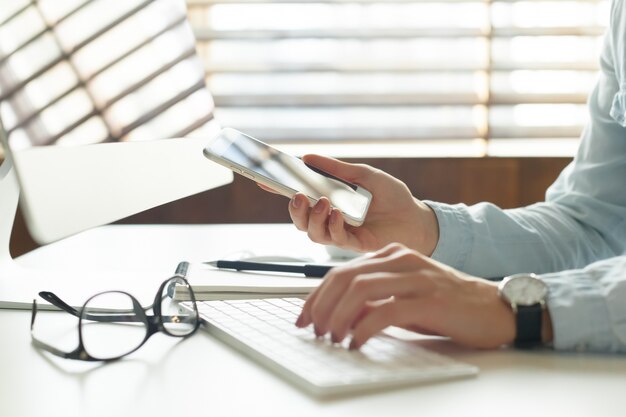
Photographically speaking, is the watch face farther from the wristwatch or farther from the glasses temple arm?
the glasses temple arm

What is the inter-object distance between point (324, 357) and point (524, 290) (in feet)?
0.60

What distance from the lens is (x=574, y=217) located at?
45.9 inches

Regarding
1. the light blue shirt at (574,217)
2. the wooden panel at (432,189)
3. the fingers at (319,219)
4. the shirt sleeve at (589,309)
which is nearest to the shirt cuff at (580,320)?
the shirt sleeve at (589,309)

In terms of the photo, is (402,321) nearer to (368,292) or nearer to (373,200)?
(368,292)

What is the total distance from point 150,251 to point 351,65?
0.81 m

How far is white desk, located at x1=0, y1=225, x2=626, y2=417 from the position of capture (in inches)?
20.4

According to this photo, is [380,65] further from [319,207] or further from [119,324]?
[119,324]

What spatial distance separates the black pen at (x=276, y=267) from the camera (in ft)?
3.07

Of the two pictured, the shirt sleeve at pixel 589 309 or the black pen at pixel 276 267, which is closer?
the shirt sleeve at pixel 589 309

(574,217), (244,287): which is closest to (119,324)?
(244,287)

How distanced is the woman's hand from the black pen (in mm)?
264

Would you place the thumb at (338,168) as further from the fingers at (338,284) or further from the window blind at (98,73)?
the fingers at (338,284)

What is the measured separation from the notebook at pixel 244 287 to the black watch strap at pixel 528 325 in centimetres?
22

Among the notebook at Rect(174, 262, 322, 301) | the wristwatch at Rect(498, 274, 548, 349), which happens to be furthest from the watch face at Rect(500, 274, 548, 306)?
the notebook at Rect(174, 262, 322, 301)
